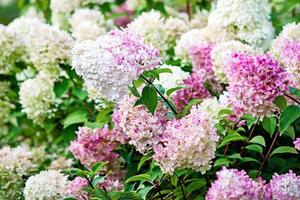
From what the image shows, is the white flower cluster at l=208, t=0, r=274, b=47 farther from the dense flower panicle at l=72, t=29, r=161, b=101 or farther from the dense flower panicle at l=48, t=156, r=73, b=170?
the dense flower panicle at l=48, t=156, r=73, b=170

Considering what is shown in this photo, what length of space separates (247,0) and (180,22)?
1.54 feet

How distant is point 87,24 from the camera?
2756mm

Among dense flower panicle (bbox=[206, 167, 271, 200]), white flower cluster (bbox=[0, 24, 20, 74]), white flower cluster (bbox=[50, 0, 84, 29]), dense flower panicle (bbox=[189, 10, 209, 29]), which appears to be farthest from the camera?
white flower cluster (bbox=[50, 0, 84, 29])

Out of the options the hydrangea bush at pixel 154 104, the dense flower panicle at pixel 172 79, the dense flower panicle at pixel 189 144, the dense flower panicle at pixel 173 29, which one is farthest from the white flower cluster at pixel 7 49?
the dense flower panicle at pixel 189 144

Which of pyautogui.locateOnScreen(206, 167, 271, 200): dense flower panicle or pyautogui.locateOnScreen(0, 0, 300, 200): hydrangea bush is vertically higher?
pyautogui.locateOnScreen(0, 0, 300, 200): hydrangea bush

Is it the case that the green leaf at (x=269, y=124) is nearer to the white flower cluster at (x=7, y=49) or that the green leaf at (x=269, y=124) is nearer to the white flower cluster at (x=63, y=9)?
the white flower cluster at (x=7, y=49)

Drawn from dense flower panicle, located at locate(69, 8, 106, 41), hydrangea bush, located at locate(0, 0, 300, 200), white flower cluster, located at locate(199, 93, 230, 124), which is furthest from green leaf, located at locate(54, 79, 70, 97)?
white flower cluster, located at locate(199, 93, 230, 124)

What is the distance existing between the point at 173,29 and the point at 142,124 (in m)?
0.98

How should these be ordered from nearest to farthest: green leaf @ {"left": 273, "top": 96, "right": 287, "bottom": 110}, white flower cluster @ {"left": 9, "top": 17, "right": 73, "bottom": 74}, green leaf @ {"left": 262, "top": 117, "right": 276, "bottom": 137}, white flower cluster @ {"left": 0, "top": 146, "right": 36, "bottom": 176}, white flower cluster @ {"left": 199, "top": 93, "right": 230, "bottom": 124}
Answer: green leaf @ {"left": 273, "top": 96, "right": 287, "bottom": 110} → green leaf @ {"left": 262, "top": 117, "right": 276, "bottom": 137} → white flower cluster @ {"left": 199, "top": 93, "right": 230, "bottom": 124} → white flower cluster @ {"left": 0, "top": 146, "right": 36, "bottom": 176} → white flower cluster @ {"left": 9, "top": 17, "right": 73, "bottom": 74}

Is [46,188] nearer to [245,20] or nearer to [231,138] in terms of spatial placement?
[231,138]

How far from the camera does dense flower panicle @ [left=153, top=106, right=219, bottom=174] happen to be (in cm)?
167

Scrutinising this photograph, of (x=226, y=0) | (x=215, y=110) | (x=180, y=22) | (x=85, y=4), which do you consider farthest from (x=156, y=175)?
(x=85, y=4)

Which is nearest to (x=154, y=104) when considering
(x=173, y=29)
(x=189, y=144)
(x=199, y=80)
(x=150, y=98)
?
(x=150, y=98)

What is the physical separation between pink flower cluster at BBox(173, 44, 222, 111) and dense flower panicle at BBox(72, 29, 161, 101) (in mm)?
391
